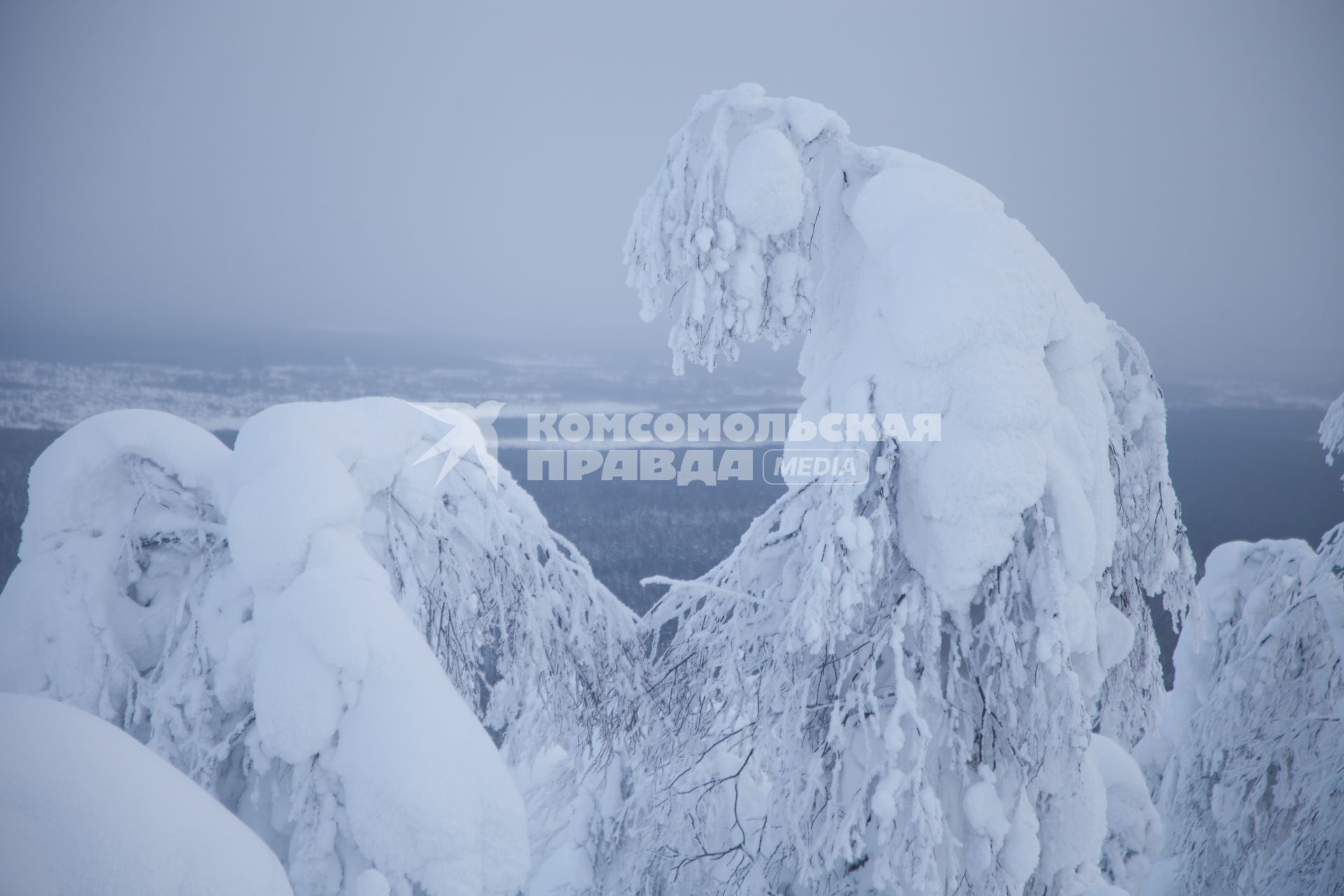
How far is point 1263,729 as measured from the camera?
16.9ft

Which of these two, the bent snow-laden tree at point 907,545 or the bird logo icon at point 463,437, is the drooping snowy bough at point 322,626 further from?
the bent snow-laden tree at point 907,545

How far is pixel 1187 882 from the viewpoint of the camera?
543 centimetres

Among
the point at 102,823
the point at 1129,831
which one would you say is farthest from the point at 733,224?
the point at 1129,831

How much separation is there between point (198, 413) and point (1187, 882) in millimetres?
12661

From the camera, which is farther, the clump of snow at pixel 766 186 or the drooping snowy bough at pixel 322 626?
the clump of snow at pixel 766 186

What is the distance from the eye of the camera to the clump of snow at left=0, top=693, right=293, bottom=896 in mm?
1326

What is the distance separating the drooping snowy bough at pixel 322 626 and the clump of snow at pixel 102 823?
0.64 m

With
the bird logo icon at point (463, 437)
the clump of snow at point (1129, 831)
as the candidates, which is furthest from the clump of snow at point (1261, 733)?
the bird logo icon at point (463, 437)

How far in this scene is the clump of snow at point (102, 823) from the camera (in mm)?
1326

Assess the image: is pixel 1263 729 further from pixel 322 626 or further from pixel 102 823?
pixel 102 823

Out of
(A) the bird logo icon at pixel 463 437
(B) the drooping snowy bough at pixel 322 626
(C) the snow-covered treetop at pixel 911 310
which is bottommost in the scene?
(B) the drooping snowy bough at pixel 322 626

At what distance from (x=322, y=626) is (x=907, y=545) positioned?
2507mm

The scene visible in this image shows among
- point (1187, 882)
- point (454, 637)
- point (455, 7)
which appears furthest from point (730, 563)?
point (455, 7)

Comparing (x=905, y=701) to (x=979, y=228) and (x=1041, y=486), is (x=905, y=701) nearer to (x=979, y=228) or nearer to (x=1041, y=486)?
(x=1041, y=486)
